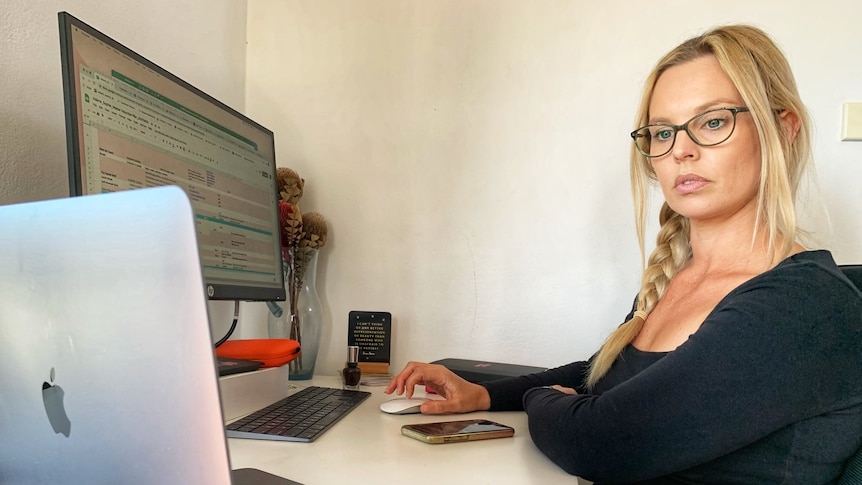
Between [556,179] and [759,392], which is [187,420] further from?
[556,179]

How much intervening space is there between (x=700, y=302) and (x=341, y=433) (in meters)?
0.62

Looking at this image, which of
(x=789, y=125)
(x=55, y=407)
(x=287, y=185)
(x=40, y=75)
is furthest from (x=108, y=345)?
(x=287, y=185)

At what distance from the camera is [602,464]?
0.77 m

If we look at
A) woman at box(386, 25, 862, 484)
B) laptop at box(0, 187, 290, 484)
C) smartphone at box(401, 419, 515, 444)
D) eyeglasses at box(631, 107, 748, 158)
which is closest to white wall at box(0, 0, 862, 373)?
woman at box(386, 25, 862, 484)

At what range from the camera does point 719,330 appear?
75 cm

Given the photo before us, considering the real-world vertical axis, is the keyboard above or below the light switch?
below

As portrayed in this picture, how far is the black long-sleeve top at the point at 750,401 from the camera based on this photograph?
716mm

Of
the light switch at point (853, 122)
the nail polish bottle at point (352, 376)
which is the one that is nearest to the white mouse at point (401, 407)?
the nail polish bottle at point (352, 376)

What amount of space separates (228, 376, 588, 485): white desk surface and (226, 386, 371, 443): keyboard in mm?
13

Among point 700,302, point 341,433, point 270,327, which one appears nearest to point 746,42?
point 700,302

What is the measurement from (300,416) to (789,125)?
0.94m

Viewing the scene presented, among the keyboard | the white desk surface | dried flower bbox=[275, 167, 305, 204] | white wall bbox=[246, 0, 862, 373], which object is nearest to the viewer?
the white desk surface

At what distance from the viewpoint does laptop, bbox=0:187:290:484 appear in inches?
15.4

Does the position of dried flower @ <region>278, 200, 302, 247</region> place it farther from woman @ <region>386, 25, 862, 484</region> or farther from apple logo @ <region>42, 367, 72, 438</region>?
apple logo @ <region>42, 367, 72, 438</region>
